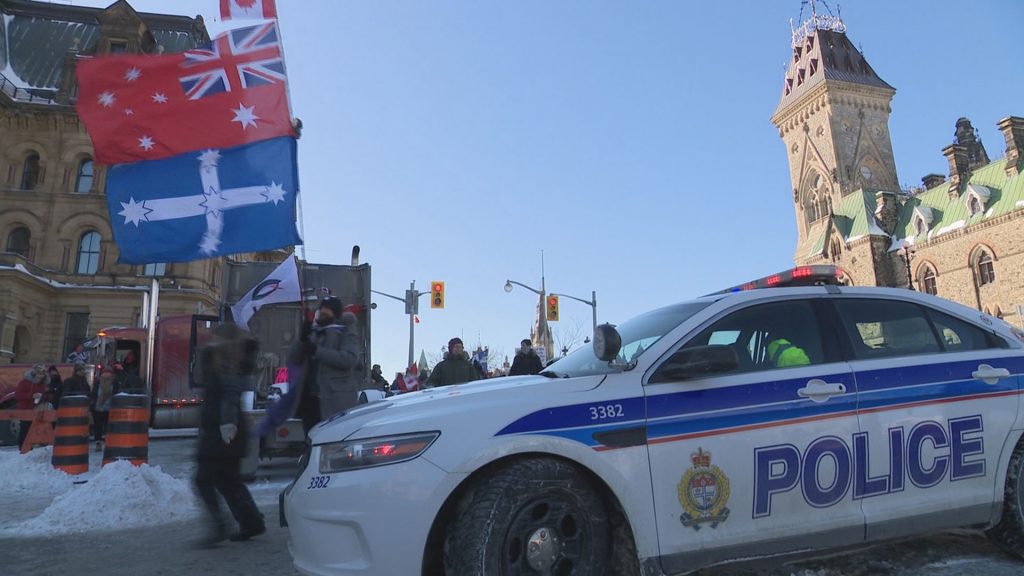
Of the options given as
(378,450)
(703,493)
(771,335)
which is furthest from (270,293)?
(703,493)

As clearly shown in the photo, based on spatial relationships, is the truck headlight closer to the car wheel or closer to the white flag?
the car wheel

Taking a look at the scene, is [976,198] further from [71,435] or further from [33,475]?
[33,475]

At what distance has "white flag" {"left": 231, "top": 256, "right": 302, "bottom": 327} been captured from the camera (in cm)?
980

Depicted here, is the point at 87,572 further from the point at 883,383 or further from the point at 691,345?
the point at 883,383

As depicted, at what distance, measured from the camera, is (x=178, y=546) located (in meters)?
4.67

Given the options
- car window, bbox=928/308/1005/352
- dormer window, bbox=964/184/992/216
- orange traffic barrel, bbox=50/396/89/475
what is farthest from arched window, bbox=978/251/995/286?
orange traffic barrel, bbox=50/396/89/475

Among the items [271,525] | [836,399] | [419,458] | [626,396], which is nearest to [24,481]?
[271,525]

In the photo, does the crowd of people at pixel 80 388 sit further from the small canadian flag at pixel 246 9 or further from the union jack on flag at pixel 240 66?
the small canadian flag at pixel 246 9

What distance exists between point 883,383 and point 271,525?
492cm

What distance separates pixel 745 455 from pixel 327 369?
3578 millimetres

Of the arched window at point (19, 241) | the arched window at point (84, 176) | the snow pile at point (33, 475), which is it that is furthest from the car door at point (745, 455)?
the arched window at point (19, 241)

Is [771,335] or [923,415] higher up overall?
[771,335]

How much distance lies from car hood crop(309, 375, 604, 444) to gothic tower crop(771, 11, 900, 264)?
→ 56.1m

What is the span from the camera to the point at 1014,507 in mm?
3572
